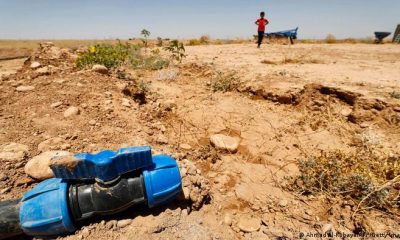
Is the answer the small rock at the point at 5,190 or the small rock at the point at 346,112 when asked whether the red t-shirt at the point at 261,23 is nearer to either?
the small rock at the point at 346,112

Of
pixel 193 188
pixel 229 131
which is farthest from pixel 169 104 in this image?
pixel 193 188

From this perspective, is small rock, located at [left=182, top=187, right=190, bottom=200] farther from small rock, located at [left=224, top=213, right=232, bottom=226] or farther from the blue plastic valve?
the blue plastic valve

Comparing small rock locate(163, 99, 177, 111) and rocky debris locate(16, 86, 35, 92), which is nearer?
rocky debris locate(16, 86, 35, 92)

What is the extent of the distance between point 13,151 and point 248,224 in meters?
1.87

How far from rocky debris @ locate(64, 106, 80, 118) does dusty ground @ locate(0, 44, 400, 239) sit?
0.16 ft

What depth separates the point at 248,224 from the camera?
180 centimetres

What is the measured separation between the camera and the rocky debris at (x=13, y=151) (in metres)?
1.90

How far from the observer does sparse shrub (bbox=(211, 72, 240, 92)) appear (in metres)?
4.02

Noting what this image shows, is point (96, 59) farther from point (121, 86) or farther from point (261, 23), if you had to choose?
point (261, 23)

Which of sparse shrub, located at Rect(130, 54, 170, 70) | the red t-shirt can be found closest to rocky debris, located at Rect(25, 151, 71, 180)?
sparse shrub, located at Rect(130, 54, 170, 70)

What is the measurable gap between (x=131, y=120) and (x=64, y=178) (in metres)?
1.29

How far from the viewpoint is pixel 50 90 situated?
291 centimetres

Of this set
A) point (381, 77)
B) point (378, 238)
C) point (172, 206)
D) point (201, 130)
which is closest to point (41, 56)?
point (201, 130)

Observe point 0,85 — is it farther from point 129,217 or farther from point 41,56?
point 129,217
